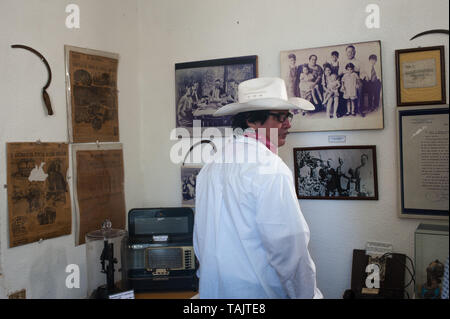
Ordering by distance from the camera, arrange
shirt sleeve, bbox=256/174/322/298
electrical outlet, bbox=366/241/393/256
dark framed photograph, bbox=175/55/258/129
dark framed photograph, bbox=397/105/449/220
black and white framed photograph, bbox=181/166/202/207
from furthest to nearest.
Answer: black and white framed photograph, bbox=181/166/202/207 < dark framed photograph, bbox=175/55/258/129 < electrical outlet, bbox=366/241/393/256 < dark framed photograph, bbox=397/105/449/220 < shirt sleeve, bbox=256/174/322/298

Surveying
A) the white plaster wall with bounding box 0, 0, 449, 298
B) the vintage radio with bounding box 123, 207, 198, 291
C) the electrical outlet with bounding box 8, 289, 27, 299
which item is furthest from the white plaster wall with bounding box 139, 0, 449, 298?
the electrical outlet with bounding box 8, 289, 27, 299

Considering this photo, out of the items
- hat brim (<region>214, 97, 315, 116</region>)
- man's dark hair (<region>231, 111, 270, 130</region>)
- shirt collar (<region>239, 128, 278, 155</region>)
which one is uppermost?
hat brim (<region>214, 97, 315, 116</region>)

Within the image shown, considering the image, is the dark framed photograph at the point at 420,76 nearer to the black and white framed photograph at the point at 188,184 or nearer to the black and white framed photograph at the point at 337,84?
the black and white framed photograph at the point at 337,84

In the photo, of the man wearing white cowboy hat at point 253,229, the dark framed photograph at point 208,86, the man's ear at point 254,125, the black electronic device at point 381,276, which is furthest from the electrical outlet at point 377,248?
the dark framed photograph at point 208,86

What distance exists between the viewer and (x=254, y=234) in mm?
1629

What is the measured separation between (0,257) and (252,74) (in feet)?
5.35

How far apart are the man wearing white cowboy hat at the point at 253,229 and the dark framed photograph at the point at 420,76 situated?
0.65 m

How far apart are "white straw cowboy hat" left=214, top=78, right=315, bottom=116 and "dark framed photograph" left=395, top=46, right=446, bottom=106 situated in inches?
21.8

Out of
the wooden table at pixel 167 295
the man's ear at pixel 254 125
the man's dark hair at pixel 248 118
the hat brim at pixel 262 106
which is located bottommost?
the wooden table at pixel 167 295

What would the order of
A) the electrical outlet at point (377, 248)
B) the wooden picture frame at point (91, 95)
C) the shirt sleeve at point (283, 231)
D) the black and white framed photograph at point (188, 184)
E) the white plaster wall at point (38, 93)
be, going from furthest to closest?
the black and white framed photograph at point (188, 184) → the wooden picture frame at point (91, 95) → the electrical outlet at point (377, 248) → the white plaster wall at point (38, 93) → the shirt sleeve at point (283, 231)

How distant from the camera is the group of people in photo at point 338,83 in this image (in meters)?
2.04

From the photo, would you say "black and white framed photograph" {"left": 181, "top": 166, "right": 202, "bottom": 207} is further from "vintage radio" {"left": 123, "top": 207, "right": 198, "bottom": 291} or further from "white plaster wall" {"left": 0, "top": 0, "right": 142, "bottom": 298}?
"white plaster wall" {"left": 0, "top": 0, "right": 142, "bottom": 298}

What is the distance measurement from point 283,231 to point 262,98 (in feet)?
2.08

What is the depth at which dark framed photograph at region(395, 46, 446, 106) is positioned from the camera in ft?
6.17
